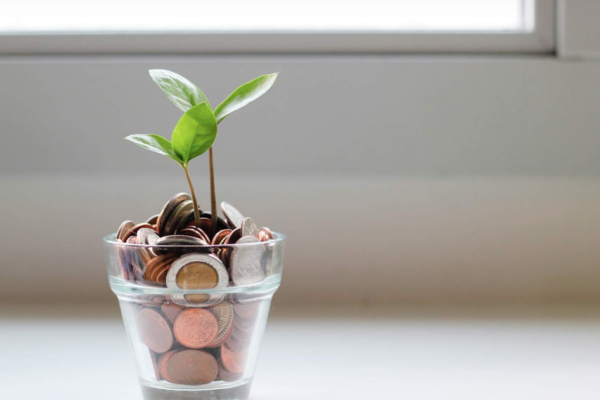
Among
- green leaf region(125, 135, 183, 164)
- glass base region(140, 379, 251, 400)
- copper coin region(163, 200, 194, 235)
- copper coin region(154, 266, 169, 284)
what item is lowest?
glass base region(140, 379, 251, 400)

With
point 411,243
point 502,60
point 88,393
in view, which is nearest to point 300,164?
point 411,243

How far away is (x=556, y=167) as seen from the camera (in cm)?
102

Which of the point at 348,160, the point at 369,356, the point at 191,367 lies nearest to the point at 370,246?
the point at 348,160

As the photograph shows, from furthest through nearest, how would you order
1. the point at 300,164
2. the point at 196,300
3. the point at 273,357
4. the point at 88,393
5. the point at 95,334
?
the point at 300,164, the point at 95,334, the point at 273,357, the point at 88,393, the point at 196,300

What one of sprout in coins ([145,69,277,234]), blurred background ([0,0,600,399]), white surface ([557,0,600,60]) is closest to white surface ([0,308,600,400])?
blurred background ([0,0,600,399])

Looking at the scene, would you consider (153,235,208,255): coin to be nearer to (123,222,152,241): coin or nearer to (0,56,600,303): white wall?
(123,222,152,241): coin

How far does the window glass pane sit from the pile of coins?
2.23ft

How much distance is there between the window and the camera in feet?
3.49

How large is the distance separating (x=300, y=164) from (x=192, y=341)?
0.55 meters

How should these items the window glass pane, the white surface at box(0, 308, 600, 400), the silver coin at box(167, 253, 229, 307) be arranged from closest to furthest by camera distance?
the silver coin at box(167, 253, 229, 307) < the white surface at box(0, 308, 600, 400) < the window glass pane

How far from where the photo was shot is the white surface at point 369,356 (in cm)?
61

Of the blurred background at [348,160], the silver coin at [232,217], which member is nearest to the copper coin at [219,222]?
the silver coin at [232,217]

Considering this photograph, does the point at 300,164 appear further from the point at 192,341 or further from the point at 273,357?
the point at 192,341

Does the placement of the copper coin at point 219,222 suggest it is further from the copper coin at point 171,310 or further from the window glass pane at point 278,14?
the window glass pane at point 278,14
